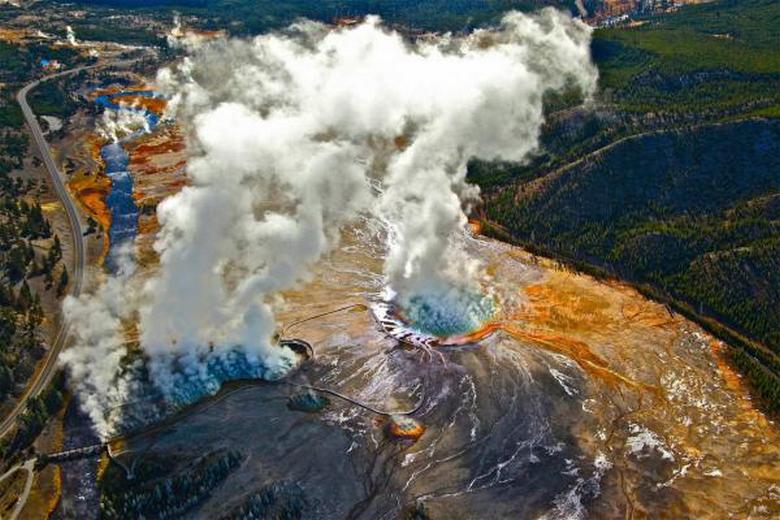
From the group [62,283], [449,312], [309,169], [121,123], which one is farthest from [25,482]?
[121,123]

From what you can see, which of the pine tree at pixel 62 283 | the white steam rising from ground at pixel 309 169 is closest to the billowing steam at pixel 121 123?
the white steam rising from ground at pixel 309 169

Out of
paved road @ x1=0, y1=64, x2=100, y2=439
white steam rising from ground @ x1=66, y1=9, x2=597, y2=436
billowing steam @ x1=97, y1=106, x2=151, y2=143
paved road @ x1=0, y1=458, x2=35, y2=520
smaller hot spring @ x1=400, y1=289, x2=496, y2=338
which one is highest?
white steam rising from ground @ x1=66, y1=9, x2=597, y2=436

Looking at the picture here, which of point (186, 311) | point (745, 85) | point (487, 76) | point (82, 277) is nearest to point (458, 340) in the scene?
point (186, 311)

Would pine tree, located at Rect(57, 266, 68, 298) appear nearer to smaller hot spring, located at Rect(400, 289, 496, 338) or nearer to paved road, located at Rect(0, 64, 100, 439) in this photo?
paved road, located at Rect(0, 64, 100, 439)

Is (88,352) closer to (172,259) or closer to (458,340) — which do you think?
(172,259)

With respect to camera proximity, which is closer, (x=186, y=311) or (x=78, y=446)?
(x=78, y=446)

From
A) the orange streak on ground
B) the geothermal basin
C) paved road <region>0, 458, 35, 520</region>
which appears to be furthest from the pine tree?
the orange streak on ground

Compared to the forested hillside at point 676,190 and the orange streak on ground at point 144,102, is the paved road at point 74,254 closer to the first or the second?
the orange streak on ground at point 144,102
